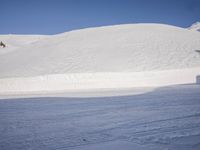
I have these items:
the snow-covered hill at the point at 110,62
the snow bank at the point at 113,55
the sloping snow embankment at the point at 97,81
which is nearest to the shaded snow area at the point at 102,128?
the sloping snow embankment at the point at 97,81

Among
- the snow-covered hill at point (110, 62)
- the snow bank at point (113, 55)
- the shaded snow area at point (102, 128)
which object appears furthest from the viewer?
the snow bank at point (113, 55)

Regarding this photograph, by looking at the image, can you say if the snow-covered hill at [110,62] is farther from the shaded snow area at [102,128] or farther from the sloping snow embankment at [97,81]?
the shaded snow area at [102,128]

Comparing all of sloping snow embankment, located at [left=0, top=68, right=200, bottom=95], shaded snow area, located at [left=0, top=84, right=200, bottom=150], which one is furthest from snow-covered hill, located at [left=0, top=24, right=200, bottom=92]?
shaded snow area, located at [left=0, top=84, right=200, bottom=150]

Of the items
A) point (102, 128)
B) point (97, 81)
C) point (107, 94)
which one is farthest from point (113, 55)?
point (102, 128)

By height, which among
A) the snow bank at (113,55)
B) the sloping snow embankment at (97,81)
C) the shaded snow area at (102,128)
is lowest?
the shaded snow area at (102,128)

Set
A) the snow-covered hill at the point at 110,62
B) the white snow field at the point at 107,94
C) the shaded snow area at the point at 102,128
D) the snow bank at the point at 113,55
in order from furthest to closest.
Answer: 1. the snow bank at the point at 113,55
2. the snow-covered hill at the point at 110,62
3. the white snow field at the point at 107,94
4. the shaded snow area at the point at 102,128

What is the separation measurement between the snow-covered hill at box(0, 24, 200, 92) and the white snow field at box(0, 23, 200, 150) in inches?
2.7

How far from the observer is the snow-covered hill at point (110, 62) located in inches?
731

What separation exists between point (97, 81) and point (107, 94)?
Result: 610 cm

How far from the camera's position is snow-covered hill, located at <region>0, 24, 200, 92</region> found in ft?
60.9

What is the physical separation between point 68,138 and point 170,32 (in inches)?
1396

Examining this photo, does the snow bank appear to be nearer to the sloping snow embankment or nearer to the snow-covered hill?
the snow-covered hill

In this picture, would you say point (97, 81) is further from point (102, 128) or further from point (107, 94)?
point (102, 128)

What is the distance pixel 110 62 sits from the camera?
2525 centimetres
